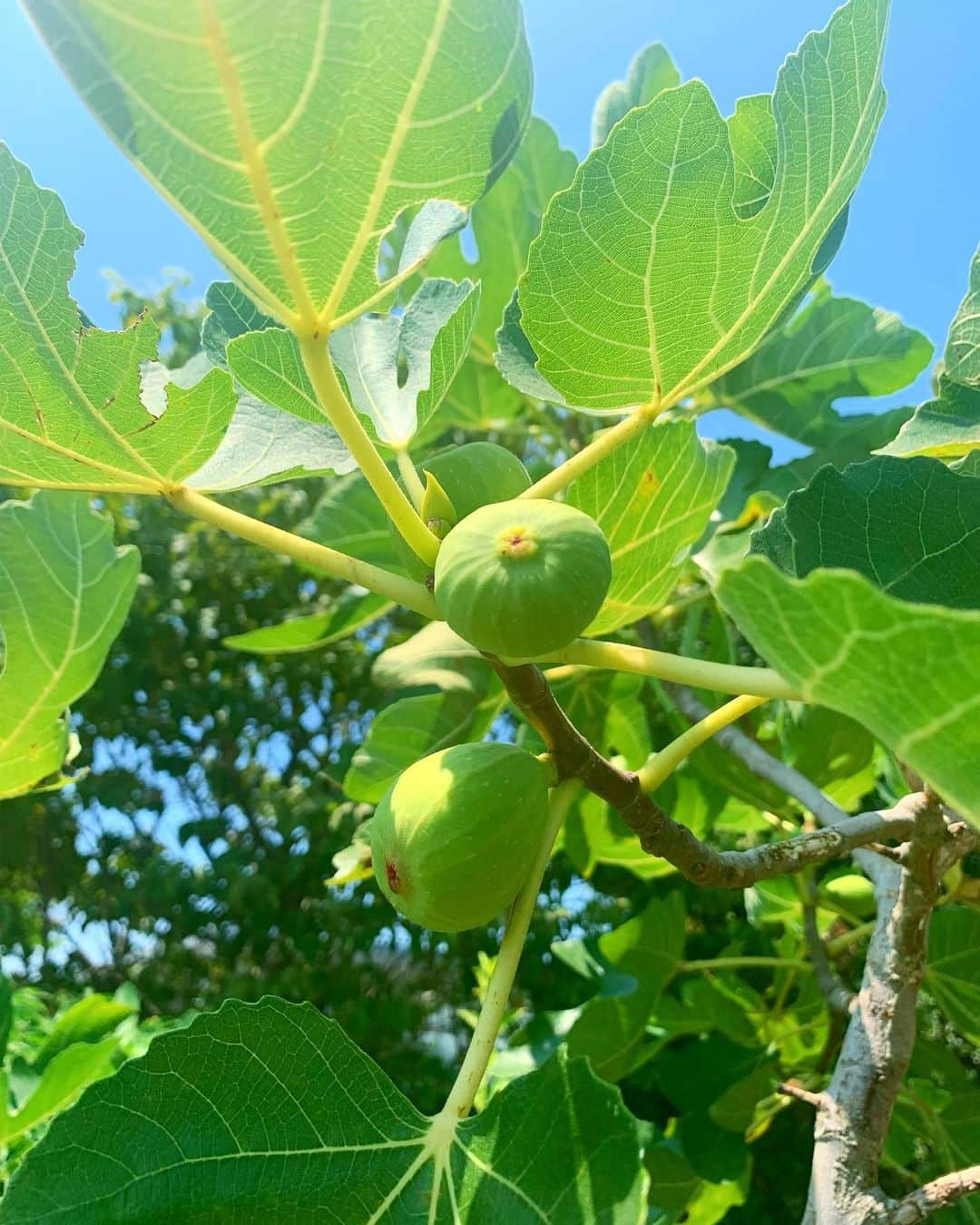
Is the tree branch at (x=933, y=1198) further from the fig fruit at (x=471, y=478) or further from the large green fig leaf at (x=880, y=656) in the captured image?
the fig fruit at (x=471, y=478)

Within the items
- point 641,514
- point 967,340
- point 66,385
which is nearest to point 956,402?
point 967,340

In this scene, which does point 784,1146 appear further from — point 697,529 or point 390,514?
point 390,514

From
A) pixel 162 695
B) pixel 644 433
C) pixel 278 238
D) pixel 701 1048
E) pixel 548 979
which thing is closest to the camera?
pixel 278 238

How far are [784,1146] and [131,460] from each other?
3211 millimetres

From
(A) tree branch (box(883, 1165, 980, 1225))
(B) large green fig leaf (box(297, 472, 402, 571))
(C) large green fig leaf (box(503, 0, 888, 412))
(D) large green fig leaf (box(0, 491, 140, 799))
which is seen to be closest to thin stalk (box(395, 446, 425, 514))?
(C) large green fig leaf (box(503, 0, 888, 412))

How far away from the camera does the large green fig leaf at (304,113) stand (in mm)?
521

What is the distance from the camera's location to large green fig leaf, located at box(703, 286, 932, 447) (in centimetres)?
191

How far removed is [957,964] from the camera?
61.2 inches

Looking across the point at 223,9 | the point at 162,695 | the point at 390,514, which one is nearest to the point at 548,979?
the point at 162,695

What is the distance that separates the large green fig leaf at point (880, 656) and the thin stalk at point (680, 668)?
114 millimetres

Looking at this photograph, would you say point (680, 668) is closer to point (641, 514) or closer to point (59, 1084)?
point (641, 514)

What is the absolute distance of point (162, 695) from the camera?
610cm

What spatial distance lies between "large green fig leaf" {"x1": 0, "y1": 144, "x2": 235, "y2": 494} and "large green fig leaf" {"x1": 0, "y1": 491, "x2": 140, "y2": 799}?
291 millimetres

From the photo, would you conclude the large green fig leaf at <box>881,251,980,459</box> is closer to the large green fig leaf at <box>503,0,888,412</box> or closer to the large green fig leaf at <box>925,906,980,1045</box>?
the large green fig leaf at <box>503,0,888,412</box>
